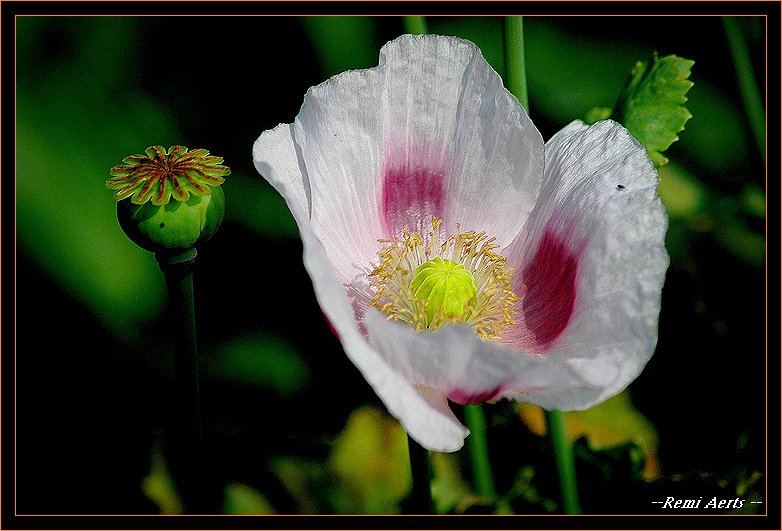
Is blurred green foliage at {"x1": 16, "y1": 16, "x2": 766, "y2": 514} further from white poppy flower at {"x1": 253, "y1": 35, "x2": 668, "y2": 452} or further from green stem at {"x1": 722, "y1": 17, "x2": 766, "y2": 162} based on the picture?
white poppy flower at {"x1": 253, "y1": 35, "x2": 668, "y2": 452}

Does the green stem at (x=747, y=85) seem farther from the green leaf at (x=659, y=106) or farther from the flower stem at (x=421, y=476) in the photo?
the flower stem at (x=421, y=476)

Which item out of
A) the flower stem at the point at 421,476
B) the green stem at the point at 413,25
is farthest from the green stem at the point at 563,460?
the green stem at the point at 413,25

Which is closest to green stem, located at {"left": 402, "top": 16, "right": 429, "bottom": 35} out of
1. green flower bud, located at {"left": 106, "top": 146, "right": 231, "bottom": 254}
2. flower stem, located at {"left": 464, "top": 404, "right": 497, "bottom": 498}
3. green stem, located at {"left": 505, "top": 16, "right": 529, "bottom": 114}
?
green stem, located at {"left": 505, "top": 16, "right": 529, "bottom": 114}

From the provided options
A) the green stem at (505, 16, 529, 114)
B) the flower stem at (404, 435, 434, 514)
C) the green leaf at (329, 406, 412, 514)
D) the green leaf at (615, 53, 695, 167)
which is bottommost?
the green leaf at (329, 406, 412, 514)

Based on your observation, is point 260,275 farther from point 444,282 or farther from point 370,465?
point 444,282
